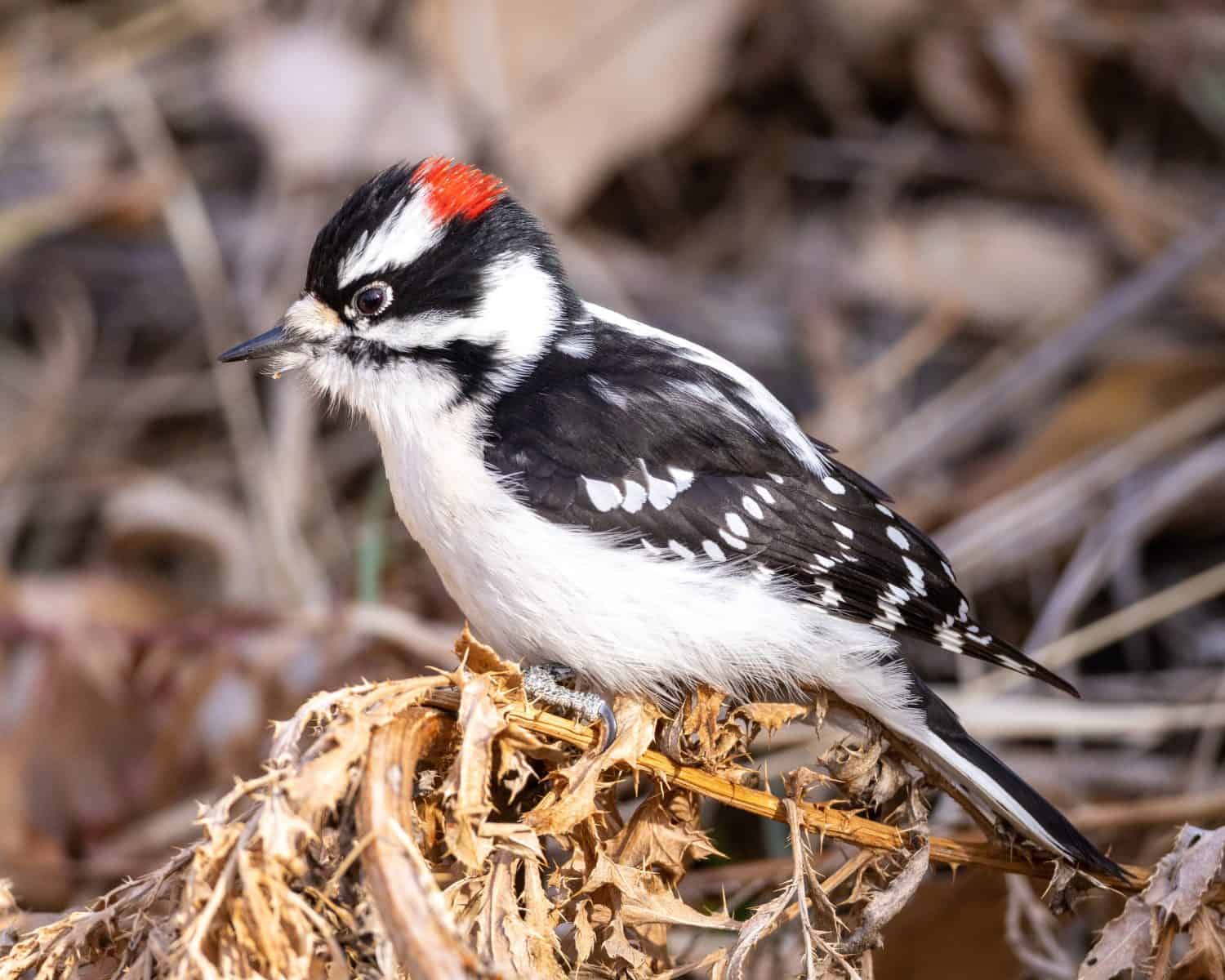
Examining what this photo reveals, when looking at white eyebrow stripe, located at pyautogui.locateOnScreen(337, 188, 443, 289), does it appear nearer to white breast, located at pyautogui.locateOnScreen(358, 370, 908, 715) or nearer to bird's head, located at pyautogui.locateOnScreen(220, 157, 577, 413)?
bird's head, located at pyautogui.locateOnScreen(220, 157, 577, 413)

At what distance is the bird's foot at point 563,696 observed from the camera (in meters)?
2.62

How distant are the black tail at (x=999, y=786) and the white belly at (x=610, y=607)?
84 mm

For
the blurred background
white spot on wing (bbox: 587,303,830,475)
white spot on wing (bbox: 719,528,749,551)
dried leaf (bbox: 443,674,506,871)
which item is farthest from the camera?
the blurred background

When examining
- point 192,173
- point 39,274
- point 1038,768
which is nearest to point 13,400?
point 39,274

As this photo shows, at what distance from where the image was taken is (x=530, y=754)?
2.40 metres

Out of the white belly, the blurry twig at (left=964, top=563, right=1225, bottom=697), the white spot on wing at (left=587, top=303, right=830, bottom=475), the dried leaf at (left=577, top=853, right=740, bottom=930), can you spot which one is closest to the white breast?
the white belly

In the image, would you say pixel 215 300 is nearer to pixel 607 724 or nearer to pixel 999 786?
pixel 607 724

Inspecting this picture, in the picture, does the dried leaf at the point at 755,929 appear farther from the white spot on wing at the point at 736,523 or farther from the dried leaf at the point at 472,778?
the white spot on wing at the point at 736,523

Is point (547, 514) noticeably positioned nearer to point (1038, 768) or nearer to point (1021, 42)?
point (1038, 768)

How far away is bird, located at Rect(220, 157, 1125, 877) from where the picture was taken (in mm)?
2646

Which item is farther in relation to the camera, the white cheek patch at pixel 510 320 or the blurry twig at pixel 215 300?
the blurry twig at pixel 215 300

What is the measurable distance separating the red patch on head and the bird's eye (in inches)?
7.2

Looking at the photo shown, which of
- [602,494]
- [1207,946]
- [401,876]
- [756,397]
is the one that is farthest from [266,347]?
[1207,946]

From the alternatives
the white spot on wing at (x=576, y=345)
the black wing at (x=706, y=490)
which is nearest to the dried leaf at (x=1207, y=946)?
the black wing at (x=706, y=490)
